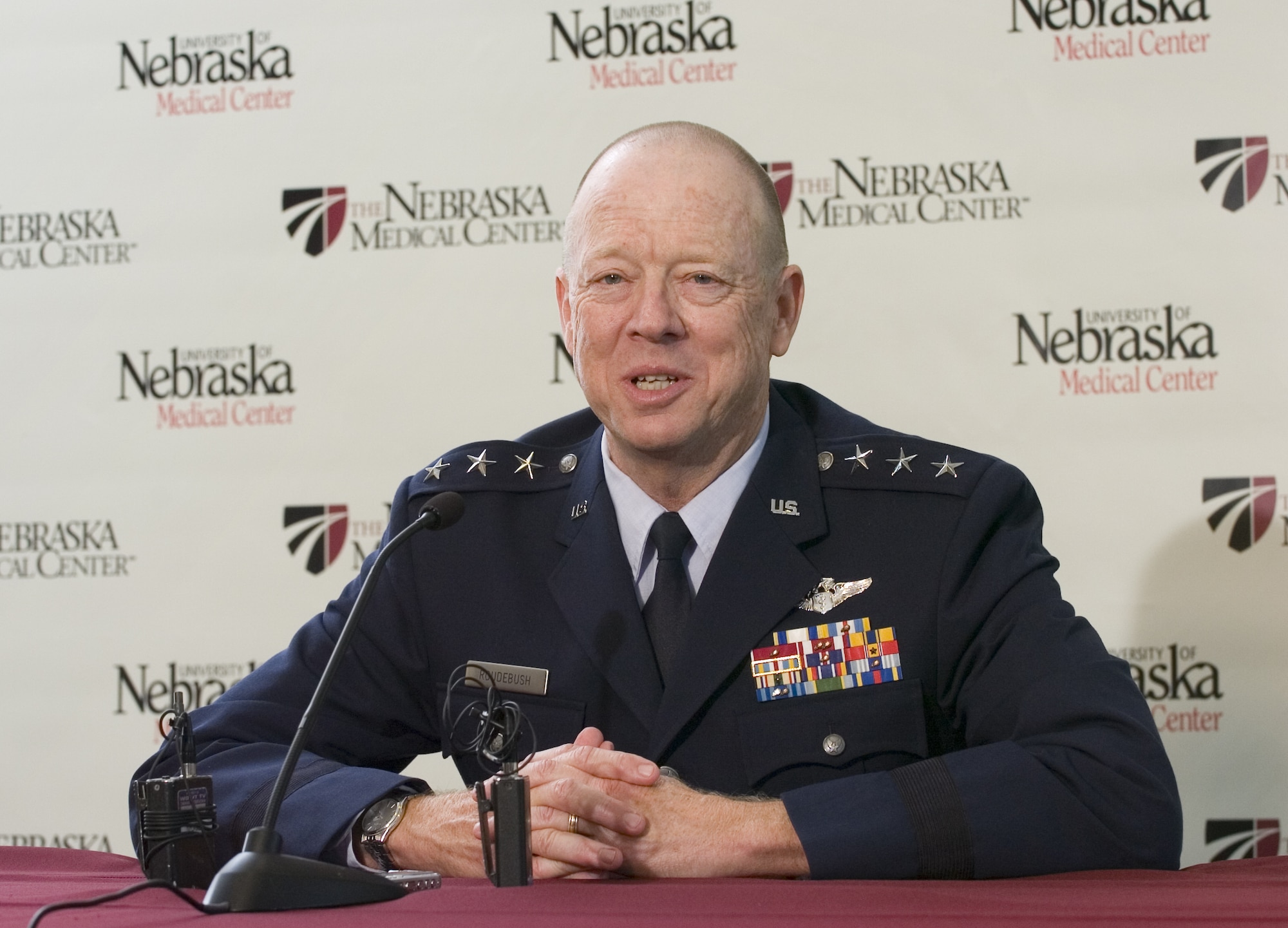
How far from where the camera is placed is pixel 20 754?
314 centimetres

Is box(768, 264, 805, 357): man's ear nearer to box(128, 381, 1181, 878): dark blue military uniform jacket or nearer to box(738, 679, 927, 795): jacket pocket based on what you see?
box(128, 381, 1181, 878): dark blue military uniform jacket

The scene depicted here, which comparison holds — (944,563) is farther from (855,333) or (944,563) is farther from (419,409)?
(419,409)

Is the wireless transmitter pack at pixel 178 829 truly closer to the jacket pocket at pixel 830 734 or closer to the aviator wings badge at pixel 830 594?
the jacket pocket at pixel 830 734

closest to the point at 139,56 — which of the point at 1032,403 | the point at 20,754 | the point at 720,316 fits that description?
the point at 20,754

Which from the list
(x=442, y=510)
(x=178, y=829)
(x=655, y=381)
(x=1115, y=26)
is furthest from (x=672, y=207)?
(x=1115, y=26)

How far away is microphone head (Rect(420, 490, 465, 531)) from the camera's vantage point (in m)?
1.36

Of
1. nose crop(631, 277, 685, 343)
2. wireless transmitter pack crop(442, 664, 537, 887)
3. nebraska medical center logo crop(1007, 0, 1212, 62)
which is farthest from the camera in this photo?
nebraska medical center logo crop(1007, 0, 1212, 62)

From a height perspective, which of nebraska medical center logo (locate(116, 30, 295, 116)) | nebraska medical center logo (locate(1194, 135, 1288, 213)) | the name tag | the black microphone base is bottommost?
the black microphone base

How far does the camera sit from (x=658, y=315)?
1.83 meters

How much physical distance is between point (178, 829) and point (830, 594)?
2.92ft

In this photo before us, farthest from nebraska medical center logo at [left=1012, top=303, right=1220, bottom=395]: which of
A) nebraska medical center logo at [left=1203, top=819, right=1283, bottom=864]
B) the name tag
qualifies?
the name tag

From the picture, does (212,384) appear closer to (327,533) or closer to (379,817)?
(327,533)

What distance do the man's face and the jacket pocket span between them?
15.9 inches

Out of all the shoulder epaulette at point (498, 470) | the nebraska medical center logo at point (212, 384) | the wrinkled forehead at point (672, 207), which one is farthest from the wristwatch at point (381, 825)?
the nebraska medical center logo at point (212, 384)
